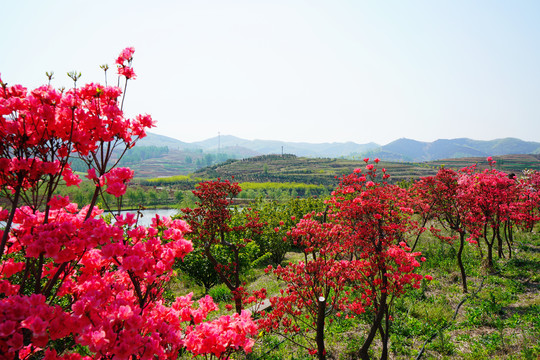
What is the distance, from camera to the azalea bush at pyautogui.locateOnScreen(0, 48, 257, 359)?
167 cm

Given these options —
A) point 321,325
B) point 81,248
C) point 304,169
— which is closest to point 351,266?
point 321,325

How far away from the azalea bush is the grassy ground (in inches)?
137

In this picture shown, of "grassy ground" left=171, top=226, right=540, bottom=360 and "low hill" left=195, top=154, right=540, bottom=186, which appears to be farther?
"low hill" left=195, top=154, right=540, bottom=186

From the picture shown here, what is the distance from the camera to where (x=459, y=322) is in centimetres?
582

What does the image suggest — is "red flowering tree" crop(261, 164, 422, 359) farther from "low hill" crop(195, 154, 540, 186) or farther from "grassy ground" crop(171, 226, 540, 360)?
"low hill" crop(195, 154, 540, 186)

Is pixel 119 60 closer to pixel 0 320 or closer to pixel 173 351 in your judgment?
pixel 0 320

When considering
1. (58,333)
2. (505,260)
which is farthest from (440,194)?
(58,333)

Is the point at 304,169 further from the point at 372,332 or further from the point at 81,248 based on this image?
the point at 81,248

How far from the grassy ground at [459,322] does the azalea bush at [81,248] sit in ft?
11.4

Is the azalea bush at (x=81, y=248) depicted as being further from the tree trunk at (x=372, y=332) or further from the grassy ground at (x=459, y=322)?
the grassy ground at (x=459, y=322)

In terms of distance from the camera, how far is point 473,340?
5.11 meters

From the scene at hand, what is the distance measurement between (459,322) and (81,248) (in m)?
7.12

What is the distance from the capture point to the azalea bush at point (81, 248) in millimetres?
1675

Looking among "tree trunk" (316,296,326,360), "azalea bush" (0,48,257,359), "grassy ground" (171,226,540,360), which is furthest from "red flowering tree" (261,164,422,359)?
"azalea bush" (0,48,257,359)
